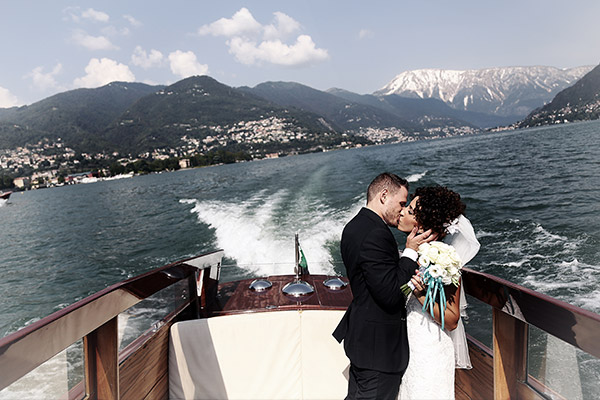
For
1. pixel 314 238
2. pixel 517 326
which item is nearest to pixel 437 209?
pixel 517 326

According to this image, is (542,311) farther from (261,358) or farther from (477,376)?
(261,358)

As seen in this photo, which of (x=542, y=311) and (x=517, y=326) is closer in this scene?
(x=542, y=311)

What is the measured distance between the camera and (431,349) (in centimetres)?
167

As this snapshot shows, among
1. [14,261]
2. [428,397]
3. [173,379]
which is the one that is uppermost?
[428,397]

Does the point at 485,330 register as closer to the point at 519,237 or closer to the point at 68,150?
the point at 519,237

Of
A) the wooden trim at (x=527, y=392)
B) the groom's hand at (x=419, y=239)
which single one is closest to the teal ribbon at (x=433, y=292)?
the groom's hand at (x=419, y=239)

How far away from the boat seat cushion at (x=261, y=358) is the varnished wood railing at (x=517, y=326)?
2.92 ft

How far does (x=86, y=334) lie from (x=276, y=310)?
1.31m

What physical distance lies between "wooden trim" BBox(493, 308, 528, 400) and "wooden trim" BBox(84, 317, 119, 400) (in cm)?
181

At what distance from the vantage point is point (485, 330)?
181 centimetres

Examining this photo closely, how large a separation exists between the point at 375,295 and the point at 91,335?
1.22m

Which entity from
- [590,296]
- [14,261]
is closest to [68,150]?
[14,261]

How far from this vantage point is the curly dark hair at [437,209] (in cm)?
164

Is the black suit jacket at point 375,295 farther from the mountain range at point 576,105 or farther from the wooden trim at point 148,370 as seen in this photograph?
the mountain range at point 576,105
